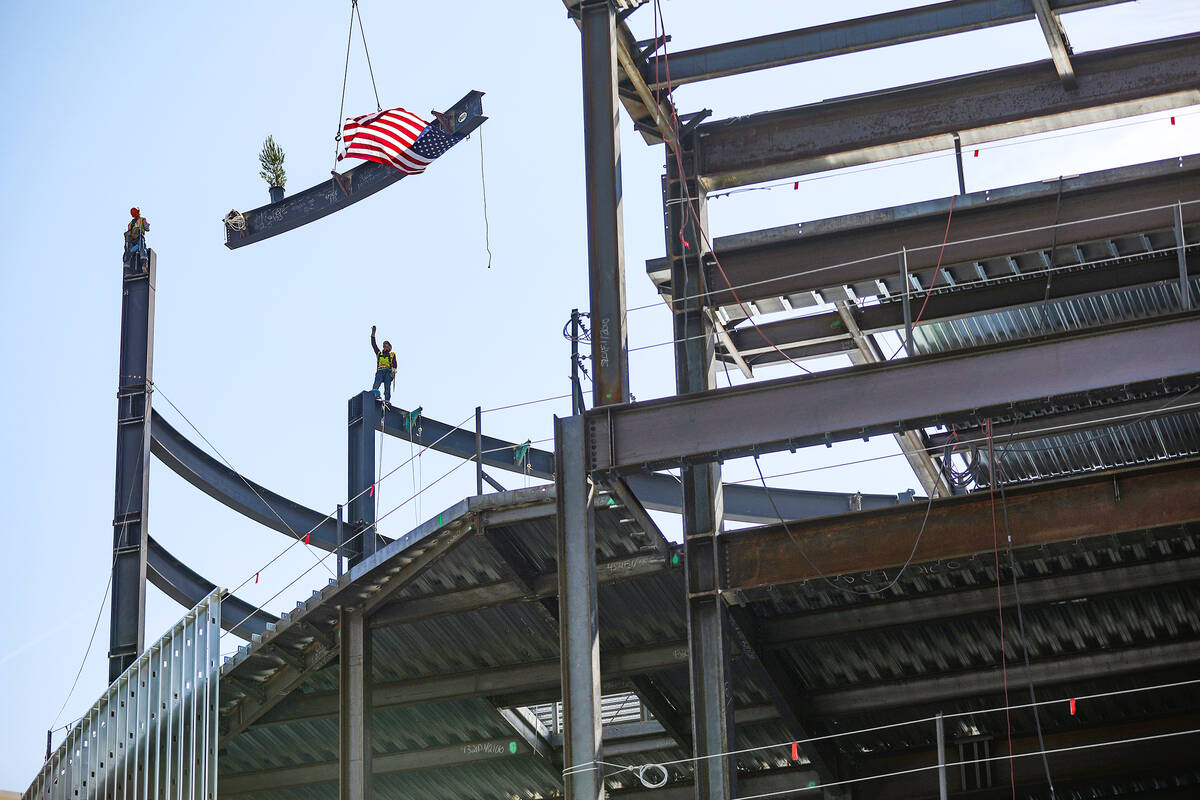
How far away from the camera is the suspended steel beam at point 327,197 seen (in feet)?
92.5

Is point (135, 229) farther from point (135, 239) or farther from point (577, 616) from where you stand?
point (577, 616)

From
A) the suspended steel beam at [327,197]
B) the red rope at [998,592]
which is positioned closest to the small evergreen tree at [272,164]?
the suspended steel beam at [327,197]

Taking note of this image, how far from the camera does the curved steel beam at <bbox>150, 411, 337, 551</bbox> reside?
2923 cm

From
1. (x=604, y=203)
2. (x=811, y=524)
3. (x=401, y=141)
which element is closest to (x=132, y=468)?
(x=401, y=141)

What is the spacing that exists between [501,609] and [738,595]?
5611 mm

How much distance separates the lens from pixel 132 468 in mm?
27578

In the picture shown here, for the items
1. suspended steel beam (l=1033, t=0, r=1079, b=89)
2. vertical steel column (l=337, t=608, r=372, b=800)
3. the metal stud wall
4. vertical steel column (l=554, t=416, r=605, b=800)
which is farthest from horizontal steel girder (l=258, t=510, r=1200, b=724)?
suspended steel beam (l=1033, t=0, r=1079, b=89)

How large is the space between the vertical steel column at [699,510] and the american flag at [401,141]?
17.6 ft

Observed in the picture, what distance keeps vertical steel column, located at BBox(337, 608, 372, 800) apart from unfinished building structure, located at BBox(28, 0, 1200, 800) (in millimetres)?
53

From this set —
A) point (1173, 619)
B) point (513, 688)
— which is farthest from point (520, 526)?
point (1173, 619)

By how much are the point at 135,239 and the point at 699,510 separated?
12.8 metres

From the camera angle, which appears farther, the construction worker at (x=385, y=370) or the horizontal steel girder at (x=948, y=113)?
the construction worker at (x=385, y=370)

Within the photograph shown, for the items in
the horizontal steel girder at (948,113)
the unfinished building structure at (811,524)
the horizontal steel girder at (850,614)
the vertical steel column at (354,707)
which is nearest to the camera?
the unfinished building structure at (811,524)

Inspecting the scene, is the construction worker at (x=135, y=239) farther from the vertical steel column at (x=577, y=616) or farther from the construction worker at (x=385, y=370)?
the vertical steel column at (x=577, y=616)
